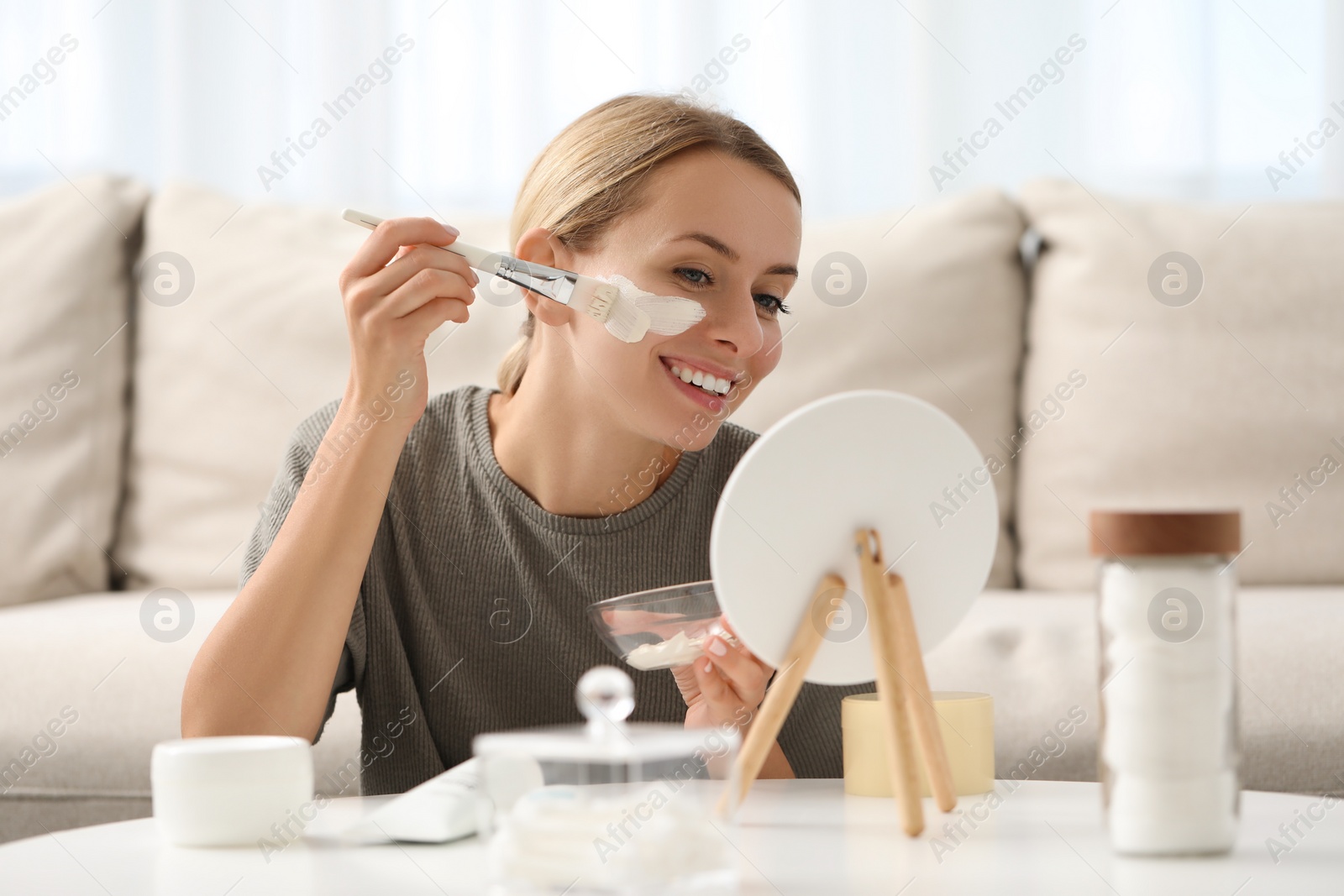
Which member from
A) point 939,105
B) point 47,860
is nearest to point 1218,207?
point 939,105

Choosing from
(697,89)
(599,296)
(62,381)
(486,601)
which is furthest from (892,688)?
(697,89)

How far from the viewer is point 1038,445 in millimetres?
1586

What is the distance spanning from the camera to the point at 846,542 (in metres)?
0.64

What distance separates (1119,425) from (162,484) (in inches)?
51.1

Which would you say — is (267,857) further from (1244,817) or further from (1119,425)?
(1119,425)

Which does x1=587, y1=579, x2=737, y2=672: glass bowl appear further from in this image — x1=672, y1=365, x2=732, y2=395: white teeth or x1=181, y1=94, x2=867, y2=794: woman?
x1=672, y1=365, x2=732, y2=395: white teeth

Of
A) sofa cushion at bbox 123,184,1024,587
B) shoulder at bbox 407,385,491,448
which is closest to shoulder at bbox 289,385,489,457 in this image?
shoulder at bbox 407,385,491,448

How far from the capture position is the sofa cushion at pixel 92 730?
121 centimetres

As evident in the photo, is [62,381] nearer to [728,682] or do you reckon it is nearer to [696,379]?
[696,379]

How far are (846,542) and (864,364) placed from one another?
0.99 metres

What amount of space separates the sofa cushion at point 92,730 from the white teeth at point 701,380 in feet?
1.64

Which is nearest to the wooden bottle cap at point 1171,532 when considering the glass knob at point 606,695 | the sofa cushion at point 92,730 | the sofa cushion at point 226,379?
the glass knob at point 606,695

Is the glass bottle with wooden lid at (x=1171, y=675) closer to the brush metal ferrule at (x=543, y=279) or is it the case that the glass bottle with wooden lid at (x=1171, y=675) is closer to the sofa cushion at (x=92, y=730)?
the brush metal ferrule at (x=543, y=279)

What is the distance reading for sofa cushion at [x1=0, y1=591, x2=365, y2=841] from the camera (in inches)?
47.5
